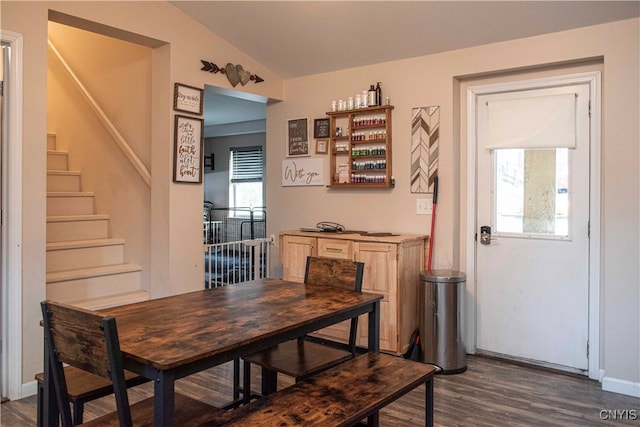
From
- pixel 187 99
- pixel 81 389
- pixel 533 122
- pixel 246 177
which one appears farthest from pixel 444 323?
pixel 246 177

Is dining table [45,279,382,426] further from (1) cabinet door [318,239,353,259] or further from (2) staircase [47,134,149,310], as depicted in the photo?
(2) staircase [47,134,149,310]

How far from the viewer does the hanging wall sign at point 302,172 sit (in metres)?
4.60

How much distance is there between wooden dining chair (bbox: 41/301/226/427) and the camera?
1.47m

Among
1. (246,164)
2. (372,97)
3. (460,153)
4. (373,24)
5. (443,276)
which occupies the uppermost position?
(373,24)

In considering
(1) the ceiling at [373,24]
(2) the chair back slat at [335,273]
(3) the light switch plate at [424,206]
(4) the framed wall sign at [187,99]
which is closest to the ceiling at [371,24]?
(1) the ceiling at [373,24]

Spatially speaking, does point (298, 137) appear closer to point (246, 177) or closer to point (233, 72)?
point (233, 72)

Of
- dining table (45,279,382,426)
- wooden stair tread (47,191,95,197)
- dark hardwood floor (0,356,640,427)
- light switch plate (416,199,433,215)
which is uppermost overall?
wooden stair tread (47,191,95,197)

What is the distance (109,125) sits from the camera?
14.5ft

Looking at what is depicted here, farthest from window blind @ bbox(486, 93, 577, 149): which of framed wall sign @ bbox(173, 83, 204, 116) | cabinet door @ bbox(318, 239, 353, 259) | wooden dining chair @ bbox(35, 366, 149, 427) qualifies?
wooden dining chair @ bbox(35, 366, 149, 427)

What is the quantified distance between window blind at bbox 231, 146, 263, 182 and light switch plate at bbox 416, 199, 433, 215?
5.34 m

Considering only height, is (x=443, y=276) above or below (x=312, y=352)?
above

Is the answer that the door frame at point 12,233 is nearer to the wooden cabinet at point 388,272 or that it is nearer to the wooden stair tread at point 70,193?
the wooden stair tread at point 70,193

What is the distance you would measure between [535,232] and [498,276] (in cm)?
45

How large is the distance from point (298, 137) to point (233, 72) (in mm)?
892
